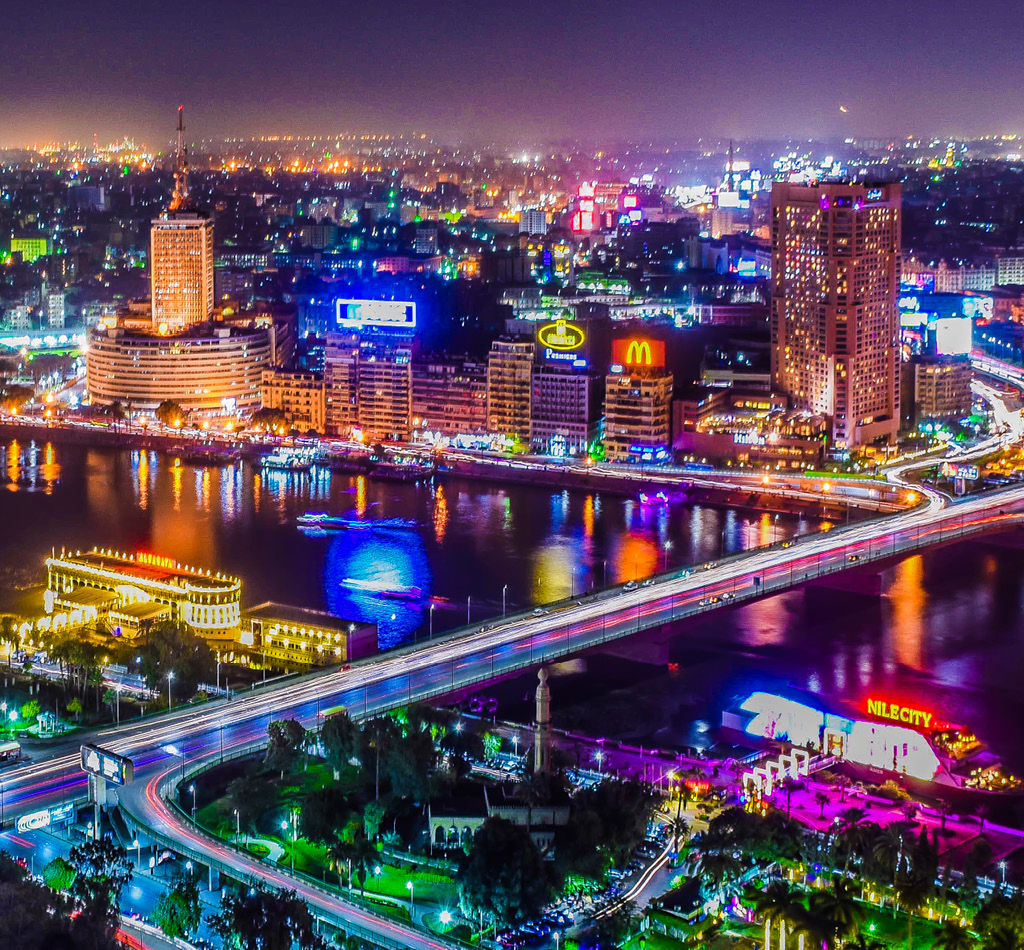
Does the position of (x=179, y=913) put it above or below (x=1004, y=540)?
below

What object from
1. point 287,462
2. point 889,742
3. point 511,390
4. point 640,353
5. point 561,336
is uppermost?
point 561,336

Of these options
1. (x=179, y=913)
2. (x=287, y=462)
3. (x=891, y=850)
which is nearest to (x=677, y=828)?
(x=891, y=850)

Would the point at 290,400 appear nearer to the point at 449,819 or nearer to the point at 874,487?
the point at 874,487

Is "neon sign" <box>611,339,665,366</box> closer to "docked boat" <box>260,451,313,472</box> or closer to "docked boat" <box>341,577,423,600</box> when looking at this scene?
"docked boat" <box>260,451,313,472</box>

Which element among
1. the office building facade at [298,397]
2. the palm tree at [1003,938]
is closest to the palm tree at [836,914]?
the palm tree at [1003,938]

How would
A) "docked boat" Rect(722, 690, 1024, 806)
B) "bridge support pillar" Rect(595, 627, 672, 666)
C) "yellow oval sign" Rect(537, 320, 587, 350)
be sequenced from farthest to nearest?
"yellow oval sign" Rect(537, 320, 587, 350) → "bridge support pillar" Rect(595, 627, 672, 666) → "docked boat" Rect(722, 690, 1024, 806)

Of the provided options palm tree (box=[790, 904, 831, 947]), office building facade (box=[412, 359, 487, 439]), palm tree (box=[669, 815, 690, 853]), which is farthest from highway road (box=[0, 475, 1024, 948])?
office building facade (box=[412, 359, 487, 439])

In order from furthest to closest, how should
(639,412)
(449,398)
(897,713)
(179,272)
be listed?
(179,272), (449,398), (639,412), (897,713)

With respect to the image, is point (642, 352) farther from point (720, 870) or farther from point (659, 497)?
point (720, 870)
